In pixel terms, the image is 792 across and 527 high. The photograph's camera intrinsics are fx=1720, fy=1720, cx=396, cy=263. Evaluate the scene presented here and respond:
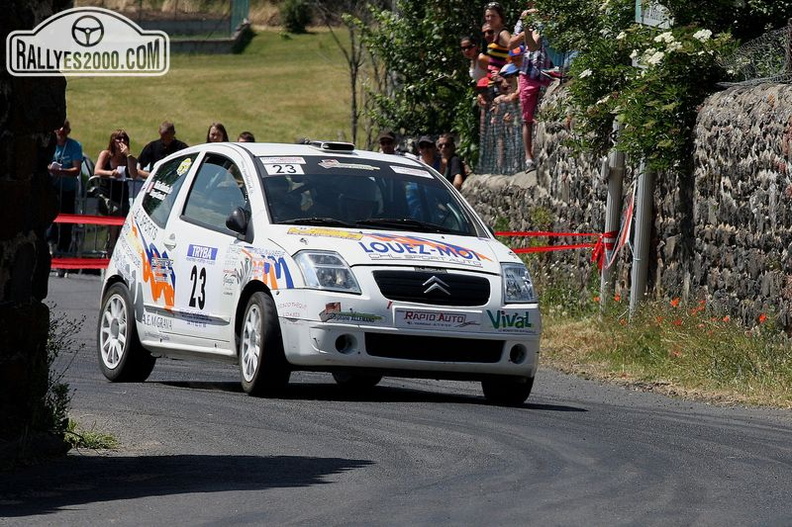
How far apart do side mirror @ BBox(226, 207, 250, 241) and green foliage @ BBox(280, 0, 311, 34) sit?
56.1 m

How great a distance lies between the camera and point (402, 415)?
10.8 meters

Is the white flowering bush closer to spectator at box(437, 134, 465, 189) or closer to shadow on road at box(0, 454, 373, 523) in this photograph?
spectator at box(437, 134, 465, 189)

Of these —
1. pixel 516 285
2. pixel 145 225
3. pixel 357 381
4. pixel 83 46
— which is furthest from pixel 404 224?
pixel 83 46

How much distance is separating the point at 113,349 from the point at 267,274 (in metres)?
2.13

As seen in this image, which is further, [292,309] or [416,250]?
[416,250]

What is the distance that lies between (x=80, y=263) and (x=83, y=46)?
13142 millimetres

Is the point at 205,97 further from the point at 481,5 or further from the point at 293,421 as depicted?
the point at 293,421

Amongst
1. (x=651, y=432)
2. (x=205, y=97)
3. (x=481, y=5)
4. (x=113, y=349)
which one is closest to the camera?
(x=651, y=432)

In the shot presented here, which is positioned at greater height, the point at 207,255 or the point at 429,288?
the point at 207,255

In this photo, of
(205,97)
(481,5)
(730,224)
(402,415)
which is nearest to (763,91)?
(730,224)

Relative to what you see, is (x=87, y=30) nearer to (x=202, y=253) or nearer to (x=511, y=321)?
(x=202, y=253)

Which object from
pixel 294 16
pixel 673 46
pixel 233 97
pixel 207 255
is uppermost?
pixel 294 16

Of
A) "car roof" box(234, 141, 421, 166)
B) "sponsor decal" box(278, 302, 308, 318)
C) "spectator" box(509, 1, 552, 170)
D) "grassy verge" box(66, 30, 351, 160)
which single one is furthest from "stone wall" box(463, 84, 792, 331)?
"grassy verge" box(66, 30, 351, 160)

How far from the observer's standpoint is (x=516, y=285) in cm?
1184
